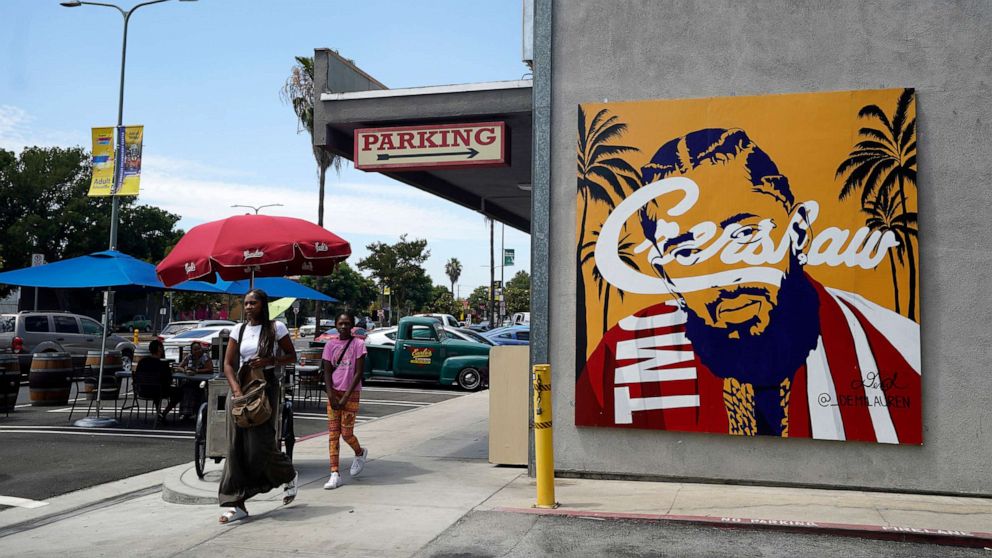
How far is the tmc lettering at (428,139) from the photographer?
33.3ft

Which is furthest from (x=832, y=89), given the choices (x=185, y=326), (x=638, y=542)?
(x=185, y=326)

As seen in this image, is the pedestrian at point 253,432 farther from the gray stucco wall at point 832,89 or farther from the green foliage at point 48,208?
the green foliage at point 48,208

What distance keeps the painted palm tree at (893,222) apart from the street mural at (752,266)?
1 centimetres

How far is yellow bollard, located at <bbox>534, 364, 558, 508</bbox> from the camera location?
735 centimetres

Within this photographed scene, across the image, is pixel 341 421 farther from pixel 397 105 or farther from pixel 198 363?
pixel 198 363

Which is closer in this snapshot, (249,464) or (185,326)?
(249,464)

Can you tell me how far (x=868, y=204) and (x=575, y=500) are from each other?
157 inches

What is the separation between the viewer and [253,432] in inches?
282

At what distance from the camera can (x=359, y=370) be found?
8859 millimetres

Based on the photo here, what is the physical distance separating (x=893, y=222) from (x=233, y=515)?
6.54 meters

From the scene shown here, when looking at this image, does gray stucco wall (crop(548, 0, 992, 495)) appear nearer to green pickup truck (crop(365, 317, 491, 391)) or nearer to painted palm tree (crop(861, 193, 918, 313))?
painted palm tree (crop(861, 193, 918, 313))

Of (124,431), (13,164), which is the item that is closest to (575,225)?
(124,431)

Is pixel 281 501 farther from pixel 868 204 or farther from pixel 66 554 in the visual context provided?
pixel 868 204
